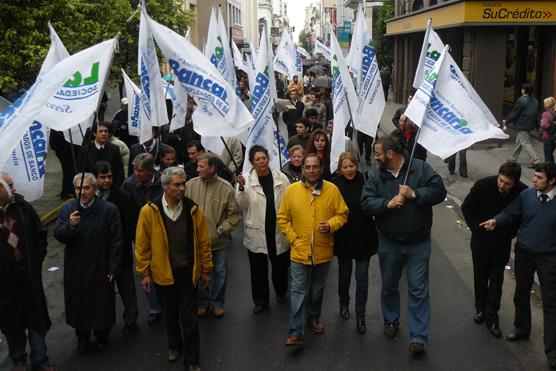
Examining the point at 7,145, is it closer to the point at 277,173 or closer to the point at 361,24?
the point at 277,173

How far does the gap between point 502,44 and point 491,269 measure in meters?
11.5

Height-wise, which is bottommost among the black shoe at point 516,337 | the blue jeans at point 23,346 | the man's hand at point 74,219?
the black shoe at point 516,337

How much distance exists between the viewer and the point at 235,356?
536cm

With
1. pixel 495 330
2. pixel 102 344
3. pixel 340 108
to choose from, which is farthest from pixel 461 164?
pixel 102 344

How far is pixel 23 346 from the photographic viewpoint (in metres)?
4.99

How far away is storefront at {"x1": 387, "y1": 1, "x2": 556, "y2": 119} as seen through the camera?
1515cm

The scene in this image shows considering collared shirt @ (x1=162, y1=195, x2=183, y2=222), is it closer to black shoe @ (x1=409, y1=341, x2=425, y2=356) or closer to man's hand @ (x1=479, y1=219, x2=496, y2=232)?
black shoe @ (x1=409, y1=341, x2=425, y2=356)

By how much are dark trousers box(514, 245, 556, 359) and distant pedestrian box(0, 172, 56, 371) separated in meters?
4.10

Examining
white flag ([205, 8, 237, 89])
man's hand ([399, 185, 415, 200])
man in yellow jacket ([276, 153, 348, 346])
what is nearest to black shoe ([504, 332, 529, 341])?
man's hand ([399, 185, 415, 200])

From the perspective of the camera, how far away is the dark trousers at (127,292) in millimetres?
5871

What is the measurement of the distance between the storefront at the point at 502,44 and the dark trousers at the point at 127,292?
1234cm

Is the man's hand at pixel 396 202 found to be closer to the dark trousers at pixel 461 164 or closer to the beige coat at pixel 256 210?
the beige coat at pixel 256 210

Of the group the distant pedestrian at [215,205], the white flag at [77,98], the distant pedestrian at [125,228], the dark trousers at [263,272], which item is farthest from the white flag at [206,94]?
the dark trousers at [263,272]

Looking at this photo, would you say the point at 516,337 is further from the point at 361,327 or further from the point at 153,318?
the point at 153,318
